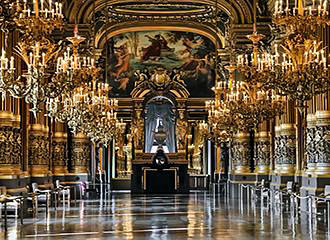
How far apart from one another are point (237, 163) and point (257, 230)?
58.0ft

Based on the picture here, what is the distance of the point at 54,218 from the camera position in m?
21.9

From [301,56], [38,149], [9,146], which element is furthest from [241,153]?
[301,56]

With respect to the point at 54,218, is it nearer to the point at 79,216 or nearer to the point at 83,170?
the point at 79,216

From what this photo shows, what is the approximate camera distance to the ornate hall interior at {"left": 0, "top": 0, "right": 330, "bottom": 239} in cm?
1616

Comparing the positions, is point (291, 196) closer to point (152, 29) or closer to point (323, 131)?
point (323, 131)

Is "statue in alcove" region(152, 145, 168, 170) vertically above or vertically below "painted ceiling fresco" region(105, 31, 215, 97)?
below

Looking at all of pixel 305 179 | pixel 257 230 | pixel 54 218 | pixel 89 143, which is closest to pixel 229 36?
pixel 89 143

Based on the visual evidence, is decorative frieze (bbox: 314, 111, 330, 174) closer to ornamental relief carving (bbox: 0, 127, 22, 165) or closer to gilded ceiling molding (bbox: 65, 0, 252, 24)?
ornamental relief carving (bbox: 0, 127, 22, 165)

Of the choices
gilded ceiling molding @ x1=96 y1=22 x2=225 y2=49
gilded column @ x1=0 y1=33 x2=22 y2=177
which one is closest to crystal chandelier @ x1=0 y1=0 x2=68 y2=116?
gilded column @ x1=0 y1=33 x2=22 y2=177

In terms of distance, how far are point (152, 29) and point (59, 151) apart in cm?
1149

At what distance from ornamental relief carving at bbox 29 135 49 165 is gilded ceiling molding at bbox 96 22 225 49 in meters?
13.2

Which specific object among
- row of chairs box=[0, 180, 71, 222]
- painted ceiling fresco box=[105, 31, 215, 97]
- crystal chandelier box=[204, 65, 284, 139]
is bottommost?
row of chairs box=[0, 180, 71, 222]

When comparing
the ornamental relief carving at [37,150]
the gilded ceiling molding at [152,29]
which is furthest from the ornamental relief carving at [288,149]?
the gilded ceiling molding at [152,29]

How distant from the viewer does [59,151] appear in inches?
1337
